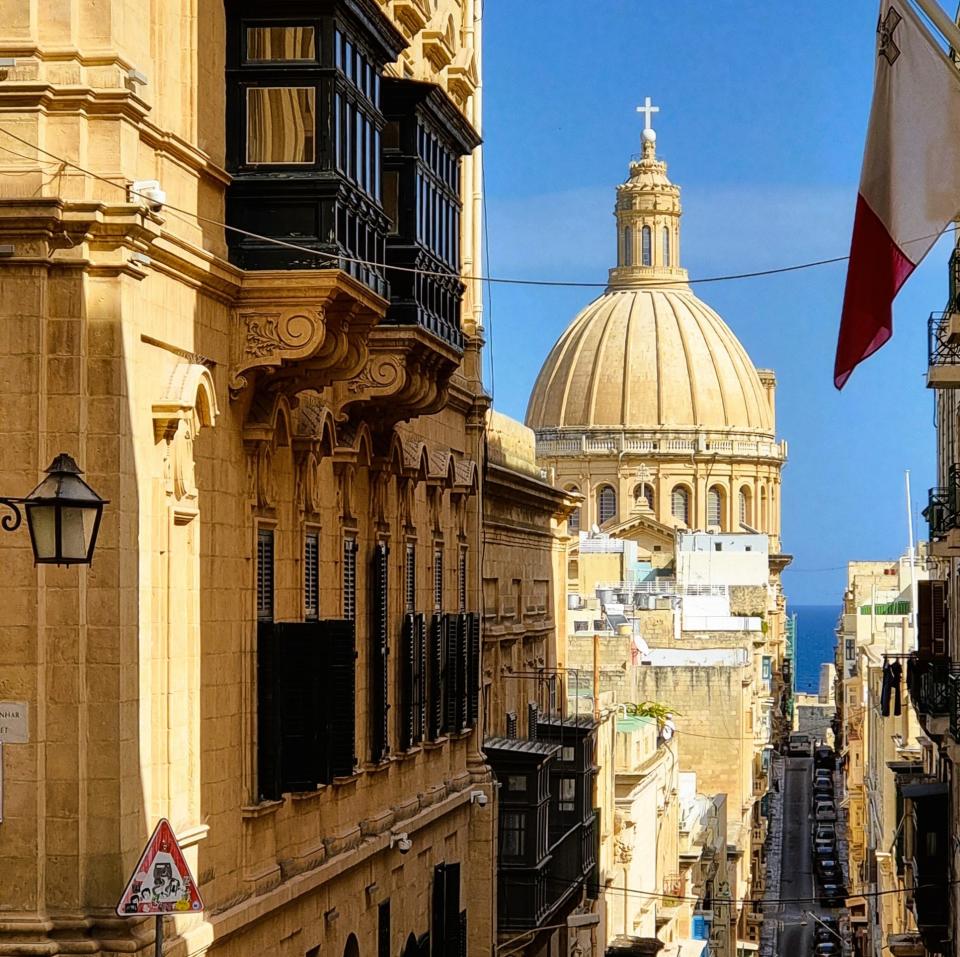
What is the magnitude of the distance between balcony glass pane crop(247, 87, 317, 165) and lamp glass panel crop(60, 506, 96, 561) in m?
5.29

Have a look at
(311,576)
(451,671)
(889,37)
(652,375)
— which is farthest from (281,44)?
(652,375)

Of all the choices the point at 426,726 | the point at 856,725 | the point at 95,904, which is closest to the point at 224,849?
the point at 95,904

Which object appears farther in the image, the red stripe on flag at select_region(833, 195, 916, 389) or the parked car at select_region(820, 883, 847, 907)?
the parked car at select_region(820, 883, 847, 907)

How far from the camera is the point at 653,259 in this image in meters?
118

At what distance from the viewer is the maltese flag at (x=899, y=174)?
11.0 metres

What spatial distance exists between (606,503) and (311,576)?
95163mm

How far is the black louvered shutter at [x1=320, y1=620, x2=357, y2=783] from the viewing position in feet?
53.9

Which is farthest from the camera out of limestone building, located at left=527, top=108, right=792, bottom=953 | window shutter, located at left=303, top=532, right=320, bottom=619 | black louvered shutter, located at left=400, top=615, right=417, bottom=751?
limestone building, located at left=527, top=108, right=792, bottom=953

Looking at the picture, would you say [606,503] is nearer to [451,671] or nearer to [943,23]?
[451,671]

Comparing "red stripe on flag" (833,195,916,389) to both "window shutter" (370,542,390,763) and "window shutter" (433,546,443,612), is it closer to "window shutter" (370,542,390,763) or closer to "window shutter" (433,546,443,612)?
"window shutter" (370,542,390,763)

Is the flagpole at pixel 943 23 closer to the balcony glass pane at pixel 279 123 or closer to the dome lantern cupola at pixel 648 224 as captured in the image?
the balcony glass pane at pixel 279 123

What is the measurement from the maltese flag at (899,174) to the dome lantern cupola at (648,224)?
106 meters

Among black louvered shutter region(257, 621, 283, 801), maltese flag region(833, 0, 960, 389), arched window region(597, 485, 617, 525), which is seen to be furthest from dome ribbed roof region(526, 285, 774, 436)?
maltese flag region(833, 0, 960, 389)

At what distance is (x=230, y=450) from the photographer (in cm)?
1503
